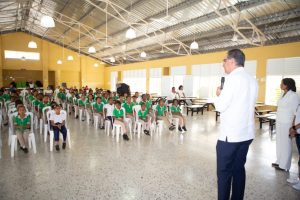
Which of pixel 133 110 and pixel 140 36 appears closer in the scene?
pixel 133 110

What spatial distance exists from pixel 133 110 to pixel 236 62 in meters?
4.52

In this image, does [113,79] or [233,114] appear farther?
[113,79]

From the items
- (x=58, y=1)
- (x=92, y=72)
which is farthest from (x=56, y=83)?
(x=58, y=1)

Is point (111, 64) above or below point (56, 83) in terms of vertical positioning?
above

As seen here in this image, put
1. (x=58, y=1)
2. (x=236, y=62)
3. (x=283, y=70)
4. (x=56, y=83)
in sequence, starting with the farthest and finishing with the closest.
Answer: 1. (x=56, y=83)
2. (x=58, y=1)
3. (x=283, y=70)
4. (x=236, y=62)

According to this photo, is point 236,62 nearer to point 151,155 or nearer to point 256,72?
point 151,155

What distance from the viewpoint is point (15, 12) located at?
1266 centimetres

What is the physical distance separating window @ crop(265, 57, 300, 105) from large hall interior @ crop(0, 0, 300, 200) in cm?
4

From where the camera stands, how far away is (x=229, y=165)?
5.92 feet

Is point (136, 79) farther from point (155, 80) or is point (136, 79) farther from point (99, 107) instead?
point (99, 107)

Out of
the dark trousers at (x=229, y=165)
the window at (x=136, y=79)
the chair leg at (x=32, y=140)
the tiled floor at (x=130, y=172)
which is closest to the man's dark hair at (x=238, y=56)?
the dark trousers at (x=229, y=165)

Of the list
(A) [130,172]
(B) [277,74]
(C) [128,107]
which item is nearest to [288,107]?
(A) [130,172]

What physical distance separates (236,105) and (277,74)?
331 inches

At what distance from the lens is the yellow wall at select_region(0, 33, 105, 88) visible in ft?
55.3
